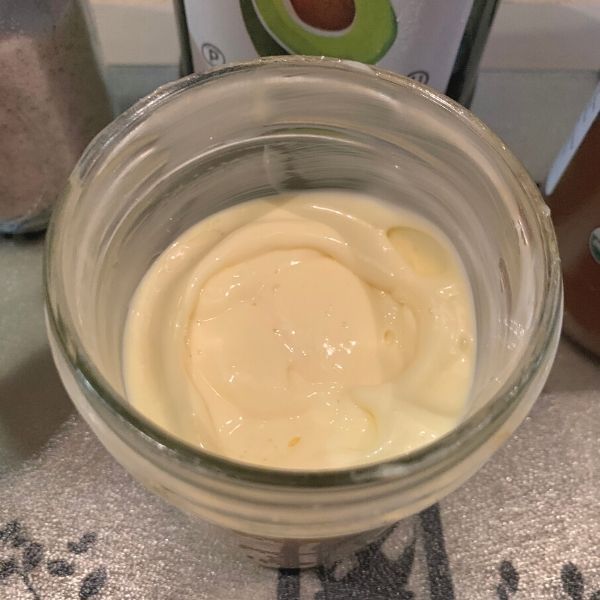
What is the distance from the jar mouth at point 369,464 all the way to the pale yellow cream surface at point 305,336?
2.3 inches

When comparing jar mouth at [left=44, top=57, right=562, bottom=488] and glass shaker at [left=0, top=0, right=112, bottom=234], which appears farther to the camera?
glass shaker at [left=0, top=0, right=112, bottom=234]

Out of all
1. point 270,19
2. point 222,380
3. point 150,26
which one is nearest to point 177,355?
point 222,380

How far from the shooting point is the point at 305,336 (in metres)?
0.36

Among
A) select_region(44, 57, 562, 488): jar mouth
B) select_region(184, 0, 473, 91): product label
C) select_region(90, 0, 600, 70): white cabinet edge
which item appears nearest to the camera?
select_region(44, 57, 562, 488): jar mouth

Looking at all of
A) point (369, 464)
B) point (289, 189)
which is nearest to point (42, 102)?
point (289, 189)

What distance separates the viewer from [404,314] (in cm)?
37

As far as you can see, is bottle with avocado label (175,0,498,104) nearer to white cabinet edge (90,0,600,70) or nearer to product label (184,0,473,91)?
product label (184,0,473,91)

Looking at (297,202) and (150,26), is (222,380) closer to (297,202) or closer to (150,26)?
(297,202)

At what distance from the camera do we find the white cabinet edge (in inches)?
23.8

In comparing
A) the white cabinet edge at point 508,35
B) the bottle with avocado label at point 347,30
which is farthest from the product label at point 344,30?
the white cabinet edge at point 508,35

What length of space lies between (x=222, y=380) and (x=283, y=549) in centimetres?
8

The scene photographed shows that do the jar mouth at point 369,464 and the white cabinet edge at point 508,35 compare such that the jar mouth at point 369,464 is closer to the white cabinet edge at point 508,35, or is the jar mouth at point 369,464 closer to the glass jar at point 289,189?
the glass jar at point 289,189

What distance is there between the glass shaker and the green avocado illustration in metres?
0.11

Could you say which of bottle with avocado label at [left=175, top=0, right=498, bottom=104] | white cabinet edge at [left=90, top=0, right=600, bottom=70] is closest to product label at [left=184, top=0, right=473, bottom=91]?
bottle with avocado label at [left=175, top=0, right=498, bottom=104]
